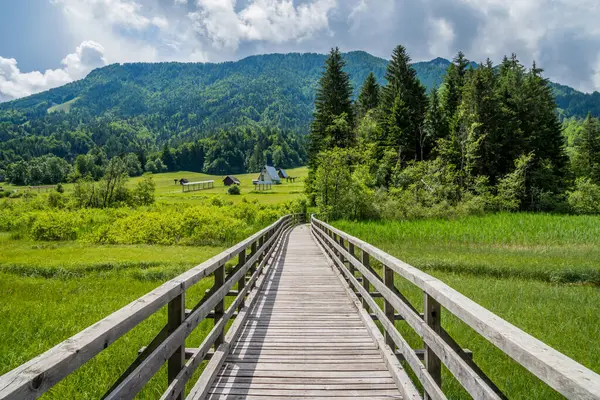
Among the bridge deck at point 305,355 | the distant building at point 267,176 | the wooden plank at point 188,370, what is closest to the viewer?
the wooden plank at point 188,370

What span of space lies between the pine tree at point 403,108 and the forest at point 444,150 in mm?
112

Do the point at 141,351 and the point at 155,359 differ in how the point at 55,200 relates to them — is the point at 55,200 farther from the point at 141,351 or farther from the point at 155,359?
the point at 155,359

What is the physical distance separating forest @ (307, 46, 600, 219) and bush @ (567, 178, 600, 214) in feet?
0.34

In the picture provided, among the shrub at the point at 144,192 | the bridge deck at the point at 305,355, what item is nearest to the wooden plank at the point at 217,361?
Answer: the bridge deck at the point at 305,355

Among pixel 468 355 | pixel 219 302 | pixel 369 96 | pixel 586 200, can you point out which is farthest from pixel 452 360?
pixel 369 96

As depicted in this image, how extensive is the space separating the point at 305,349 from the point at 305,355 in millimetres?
192

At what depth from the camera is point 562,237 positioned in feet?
60.0

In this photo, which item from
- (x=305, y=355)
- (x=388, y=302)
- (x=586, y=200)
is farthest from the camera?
(x=586, y=200)

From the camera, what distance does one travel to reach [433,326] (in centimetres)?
274

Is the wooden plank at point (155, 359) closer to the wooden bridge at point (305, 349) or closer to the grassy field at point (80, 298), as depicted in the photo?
the wooden bridge at point (305, 349)

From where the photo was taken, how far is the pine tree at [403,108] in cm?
3753

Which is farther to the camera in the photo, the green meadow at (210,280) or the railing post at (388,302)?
the green meadow at (210,280)

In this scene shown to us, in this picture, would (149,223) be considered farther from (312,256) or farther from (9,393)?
(9,393)

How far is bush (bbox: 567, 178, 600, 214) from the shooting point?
35.8 m
